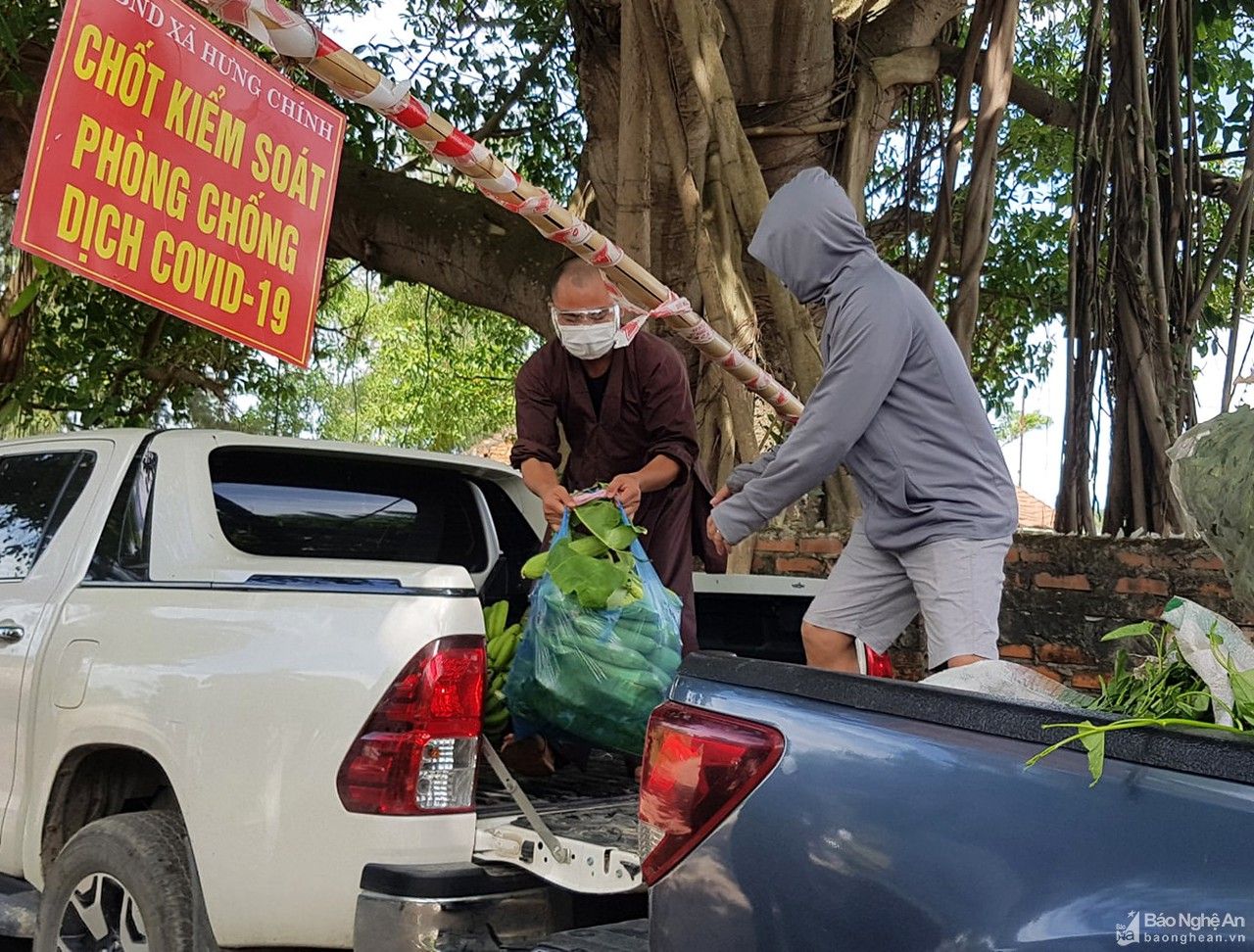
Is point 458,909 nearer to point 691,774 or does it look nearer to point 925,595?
point 691,774

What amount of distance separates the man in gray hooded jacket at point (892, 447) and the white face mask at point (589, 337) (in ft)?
2.92

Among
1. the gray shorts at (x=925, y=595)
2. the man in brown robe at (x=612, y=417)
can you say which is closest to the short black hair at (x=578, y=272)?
the man in brown robe at (x=612, y=417)

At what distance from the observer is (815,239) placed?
353cm

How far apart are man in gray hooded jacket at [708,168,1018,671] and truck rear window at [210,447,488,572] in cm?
100

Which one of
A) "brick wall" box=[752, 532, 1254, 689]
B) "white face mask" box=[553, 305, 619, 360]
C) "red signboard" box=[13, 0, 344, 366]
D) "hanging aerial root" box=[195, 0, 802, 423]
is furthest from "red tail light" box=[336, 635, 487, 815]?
"brick wall" box=[752, 532, 1254, 689]

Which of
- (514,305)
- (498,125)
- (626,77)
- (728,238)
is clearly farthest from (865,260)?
(498,125)

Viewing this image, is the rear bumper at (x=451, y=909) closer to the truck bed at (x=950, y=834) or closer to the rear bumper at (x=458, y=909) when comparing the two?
the rear bumper at (x=458, y=909)

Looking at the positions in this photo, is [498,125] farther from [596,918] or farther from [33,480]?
[596,918]

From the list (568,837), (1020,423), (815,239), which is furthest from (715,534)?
(1020,423)

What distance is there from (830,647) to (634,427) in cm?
120

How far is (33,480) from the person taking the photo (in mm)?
4070

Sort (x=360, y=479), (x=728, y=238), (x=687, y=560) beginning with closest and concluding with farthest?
(x=360, y=479) < (x=687, y=560) < (x=728, y=238)

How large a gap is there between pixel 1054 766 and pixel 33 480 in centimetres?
329

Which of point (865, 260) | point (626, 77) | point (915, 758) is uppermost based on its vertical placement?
point (626, 77)
